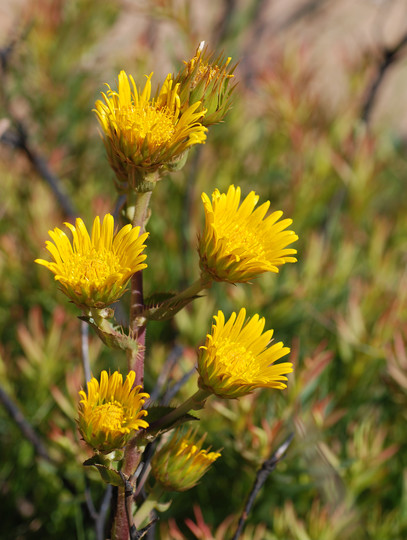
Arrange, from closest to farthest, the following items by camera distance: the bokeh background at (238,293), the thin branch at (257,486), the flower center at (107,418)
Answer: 1. the flower center at (107,418)
2. the thin branch at (257,486)
3. the bokeh background at (238,293)

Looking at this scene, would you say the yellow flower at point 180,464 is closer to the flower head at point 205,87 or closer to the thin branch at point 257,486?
the thin branch at point 257,486

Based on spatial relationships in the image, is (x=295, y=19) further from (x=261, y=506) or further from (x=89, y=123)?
(x=261, y=506)

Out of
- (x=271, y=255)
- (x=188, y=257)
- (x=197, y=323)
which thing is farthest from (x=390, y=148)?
(x=271, y=255)

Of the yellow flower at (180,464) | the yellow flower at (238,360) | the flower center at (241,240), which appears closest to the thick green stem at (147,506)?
the yellow flower at (180,464)

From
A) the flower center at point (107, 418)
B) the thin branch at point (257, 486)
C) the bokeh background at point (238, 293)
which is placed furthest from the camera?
the bokeh background at point (238, 293)

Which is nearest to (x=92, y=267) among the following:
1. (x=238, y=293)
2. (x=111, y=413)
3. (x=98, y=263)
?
(x=98, y=263)

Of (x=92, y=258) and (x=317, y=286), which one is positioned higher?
(x=317, y=286)
